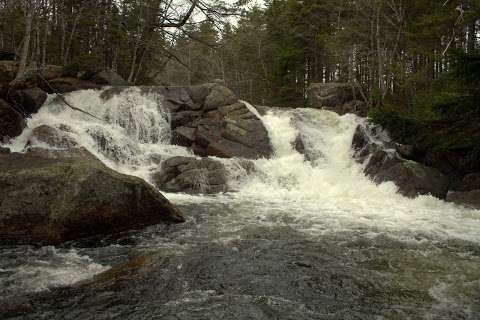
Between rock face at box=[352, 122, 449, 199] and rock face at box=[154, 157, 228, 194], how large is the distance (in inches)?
201

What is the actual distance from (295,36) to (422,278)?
27.8m

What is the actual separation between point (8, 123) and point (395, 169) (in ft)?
39.7

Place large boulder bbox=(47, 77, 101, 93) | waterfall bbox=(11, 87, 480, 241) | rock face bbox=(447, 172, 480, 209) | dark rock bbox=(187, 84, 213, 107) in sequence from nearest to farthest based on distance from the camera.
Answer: waterfall bbox=(11, 87, 480, 241), rock face bbox=(447, 172, 480, 209), large boulder bbox=(47, 77, 101, 93), dark rock bbox=(187, 84, 213, 107)

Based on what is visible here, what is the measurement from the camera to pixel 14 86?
14617 millimetres

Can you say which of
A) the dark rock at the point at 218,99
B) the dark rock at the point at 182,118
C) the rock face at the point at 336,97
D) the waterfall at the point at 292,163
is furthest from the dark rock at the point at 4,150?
the rock face at the point at 336,97

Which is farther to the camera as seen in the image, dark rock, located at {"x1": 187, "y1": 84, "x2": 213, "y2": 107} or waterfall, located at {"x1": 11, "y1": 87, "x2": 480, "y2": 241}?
dark rock, located at {"x1": 187, "y1": 84, "x2": 213, "y2": 107}

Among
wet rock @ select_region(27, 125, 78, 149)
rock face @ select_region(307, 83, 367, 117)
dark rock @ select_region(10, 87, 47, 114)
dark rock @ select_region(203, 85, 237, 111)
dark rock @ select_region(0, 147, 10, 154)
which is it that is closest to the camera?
dark rock @ select_region(0, 147, 10, 154)

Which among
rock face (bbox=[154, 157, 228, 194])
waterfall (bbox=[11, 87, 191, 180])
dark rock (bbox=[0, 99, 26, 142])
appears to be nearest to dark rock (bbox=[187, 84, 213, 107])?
waterfall (bbox=[11, 87, 191, 180])

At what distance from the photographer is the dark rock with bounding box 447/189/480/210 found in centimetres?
1105

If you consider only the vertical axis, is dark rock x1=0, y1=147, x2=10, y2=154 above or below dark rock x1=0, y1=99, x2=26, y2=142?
below

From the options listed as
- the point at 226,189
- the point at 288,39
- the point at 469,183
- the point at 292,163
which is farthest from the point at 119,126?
the point at 288,39

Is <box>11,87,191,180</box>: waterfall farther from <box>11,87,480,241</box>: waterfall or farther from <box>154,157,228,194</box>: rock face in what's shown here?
<box>154,157,228,194</box>: rock face

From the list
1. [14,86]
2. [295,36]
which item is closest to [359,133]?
[14,86]

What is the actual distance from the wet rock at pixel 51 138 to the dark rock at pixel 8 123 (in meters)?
0.68
